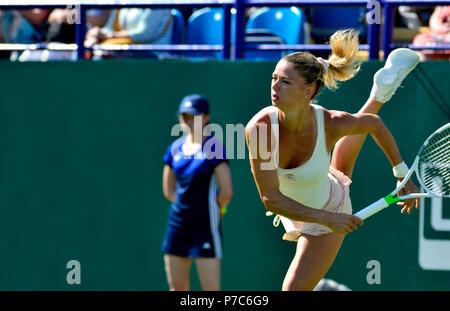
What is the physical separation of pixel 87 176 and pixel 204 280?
4.16 feet

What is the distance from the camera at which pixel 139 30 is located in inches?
297

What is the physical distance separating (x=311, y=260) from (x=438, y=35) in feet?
8.53

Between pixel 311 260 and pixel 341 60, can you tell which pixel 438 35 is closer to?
pixel 341 60

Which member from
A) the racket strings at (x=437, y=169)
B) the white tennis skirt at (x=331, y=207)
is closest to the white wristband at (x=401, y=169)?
the racket strings at (x=437, y=169)

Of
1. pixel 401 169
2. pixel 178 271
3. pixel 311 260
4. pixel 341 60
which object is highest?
pixel 341 60

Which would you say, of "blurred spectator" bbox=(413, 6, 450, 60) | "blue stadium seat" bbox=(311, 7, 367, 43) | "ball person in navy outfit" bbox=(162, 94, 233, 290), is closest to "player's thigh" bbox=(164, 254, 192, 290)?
"ball person in navy outfit" bbox=(162, 94, 233, 290)

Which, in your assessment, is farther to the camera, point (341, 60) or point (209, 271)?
point (209, 271)

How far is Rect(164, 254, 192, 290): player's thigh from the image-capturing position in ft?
20.3

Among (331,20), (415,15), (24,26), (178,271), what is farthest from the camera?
(331,20)

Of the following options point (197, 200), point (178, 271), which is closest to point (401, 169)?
point (197, 200)

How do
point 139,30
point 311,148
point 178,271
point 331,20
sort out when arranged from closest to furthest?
point 311,148 → point 178,271 → point 139,30 → point 331,20

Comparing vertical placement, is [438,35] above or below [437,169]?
above

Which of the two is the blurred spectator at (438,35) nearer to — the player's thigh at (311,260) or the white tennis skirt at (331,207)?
the white tennis skirt at (331,207)

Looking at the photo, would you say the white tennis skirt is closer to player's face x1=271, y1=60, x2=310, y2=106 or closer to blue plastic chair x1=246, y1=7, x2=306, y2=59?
player's face x1=271, y1=60, x2=310, y2=106
